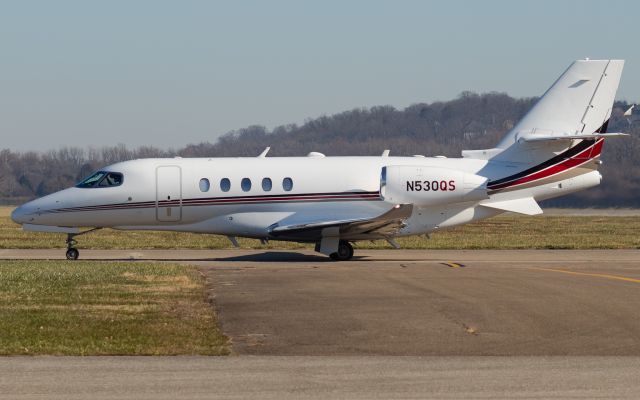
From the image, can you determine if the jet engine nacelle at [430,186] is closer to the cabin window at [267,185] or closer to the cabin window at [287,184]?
the cabin window at [287,184]

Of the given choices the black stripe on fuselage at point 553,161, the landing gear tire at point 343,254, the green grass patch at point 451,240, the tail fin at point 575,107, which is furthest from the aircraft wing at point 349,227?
the green grass patch at point 451,240

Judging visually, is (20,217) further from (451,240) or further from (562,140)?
(451,240)

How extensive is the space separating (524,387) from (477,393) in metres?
0.58

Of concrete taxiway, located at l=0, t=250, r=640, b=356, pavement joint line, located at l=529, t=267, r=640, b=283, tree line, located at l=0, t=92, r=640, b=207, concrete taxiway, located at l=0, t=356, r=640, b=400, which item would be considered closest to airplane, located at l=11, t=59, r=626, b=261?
concrete taxiway, located at l=0, t=250, r=640, b=356

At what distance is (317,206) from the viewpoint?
→ 3008cm

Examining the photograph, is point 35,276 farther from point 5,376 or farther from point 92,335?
point 5,376

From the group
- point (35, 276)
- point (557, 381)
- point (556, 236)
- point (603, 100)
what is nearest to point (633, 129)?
point (556, 236)

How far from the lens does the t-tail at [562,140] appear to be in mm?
30250

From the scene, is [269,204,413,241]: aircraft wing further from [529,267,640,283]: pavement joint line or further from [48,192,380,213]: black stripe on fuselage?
[529,267,640,283]: pavement joint line

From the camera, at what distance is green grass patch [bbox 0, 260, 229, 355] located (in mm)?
13227

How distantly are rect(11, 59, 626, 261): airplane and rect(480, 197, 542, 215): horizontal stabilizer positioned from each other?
0.03 metres

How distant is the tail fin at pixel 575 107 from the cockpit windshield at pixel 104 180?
1067cm

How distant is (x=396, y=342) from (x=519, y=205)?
17.4 m

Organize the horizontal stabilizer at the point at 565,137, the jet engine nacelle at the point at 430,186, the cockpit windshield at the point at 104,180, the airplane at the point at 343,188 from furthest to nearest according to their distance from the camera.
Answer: the cockpit windshield at the point at 104,180 → the airplane at the point at 343,188 → the jet engine nacelle at the point at 430,186 → the horizontal stabilizer at the point at 565,137
